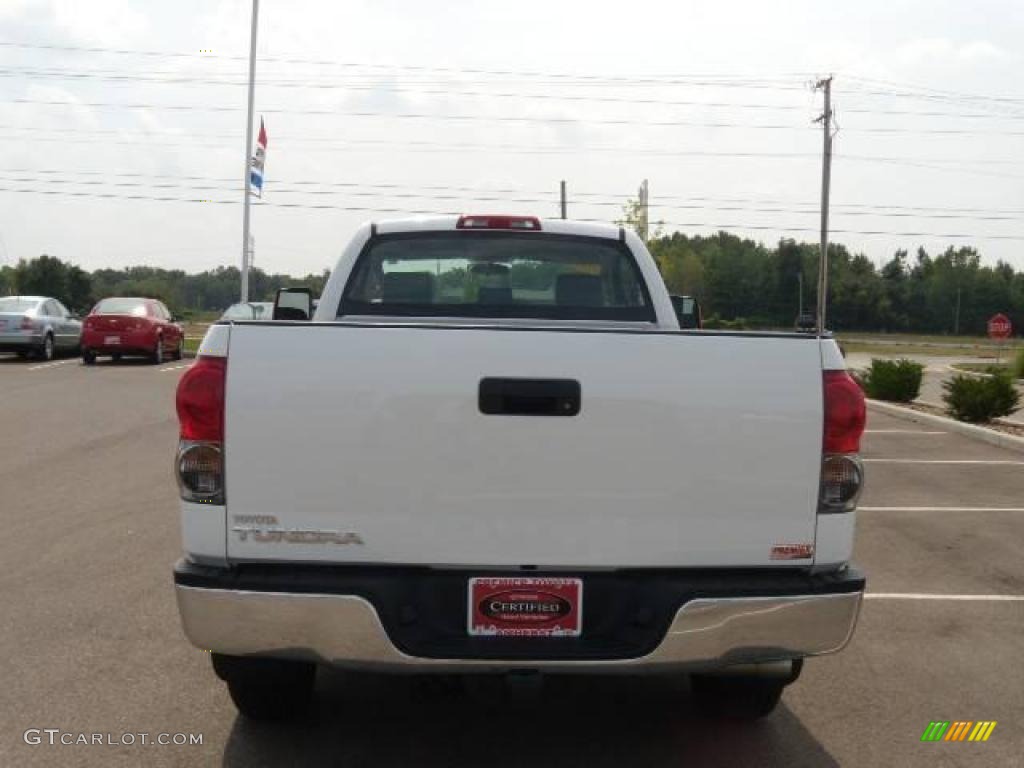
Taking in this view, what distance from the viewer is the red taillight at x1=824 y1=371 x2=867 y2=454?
3.37 m

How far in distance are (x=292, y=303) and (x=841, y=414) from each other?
3626 mm

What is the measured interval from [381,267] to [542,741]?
261 cm

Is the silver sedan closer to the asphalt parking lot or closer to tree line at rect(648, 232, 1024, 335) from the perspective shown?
the asphalt parking lot

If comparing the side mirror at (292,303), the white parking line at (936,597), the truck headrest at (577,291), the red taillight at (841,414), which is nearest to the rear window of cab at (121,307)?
the side mirror at (292,303)

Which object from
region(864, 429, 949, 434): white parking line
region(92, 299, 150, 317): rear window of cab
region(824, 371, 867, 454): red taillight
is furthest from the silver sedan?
region(824, 371, 867, 454): red taillight

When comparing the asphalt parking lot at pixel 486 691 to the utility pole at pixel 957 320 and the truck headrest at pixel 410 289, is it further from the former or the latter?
the utility pole at pixel 957 320

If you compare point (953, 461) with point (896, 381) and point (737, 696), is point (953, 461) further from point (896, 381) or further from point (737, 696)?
point (737, 696)

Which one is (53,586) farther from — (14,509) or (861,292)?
(861,292)

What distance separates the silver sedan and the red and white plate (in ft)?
80.1

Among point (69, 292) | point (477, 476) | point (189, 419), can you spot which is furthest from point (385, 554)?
point (69, 292)

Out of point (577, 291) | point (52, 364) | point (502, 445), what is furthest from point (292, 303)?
point (52, 364)

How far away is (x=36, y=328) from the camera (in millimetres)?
25391

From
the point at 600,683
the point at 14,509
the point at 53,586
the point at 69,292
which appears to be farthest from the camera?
the point at 69,292

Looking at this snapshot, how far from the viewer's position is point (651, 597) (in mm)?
3338
